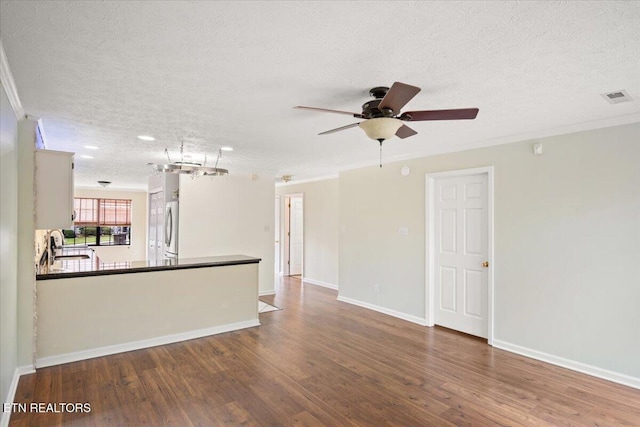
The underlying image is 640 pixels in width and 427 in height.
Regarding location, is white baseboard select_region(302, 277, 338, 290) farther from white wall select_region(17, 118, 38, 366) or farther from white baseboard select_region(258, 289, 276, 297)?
white wall select_region(17, 118, 38, 366)

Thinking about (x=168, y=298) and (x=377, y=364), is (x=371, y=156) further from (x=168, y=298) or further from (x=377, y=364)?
(x=168, y=298)

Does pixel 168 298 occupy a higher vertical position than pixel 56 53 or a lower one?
lower

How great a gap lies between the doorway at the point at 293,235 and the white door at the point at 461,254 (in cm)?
431

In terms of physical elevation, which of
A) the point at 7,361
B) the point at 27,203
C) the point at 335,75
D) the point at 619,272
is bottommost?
the point at 7,361

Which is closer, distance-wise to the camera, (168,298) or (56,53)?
(56,53)

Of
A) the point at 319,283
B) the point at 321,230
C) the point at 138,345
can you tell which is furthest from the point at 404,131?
the point at 319,283

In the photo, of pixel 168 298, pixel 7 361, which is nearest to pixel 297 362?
pixel 168 298

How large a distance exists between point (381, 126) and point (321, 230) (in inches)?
207

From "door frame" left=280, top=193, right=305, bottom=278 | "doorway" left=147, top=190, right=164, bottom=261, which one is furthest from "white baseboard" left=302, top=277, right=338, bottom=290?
"doorway" left=147, top=190, right=164, bottom=261

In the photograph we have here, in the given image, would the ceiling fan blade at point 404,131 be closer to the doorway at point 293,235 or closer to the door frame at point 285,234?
the doorway at point 293,235

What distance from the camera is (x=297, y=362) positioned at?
3457mm

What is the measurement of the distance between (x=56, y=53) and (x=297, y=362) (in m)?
3.13

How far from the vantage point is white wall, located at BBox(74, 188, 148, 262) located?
9.98 meters

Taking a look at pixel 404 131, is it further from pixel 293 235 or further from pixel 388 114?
pixel 293 235
